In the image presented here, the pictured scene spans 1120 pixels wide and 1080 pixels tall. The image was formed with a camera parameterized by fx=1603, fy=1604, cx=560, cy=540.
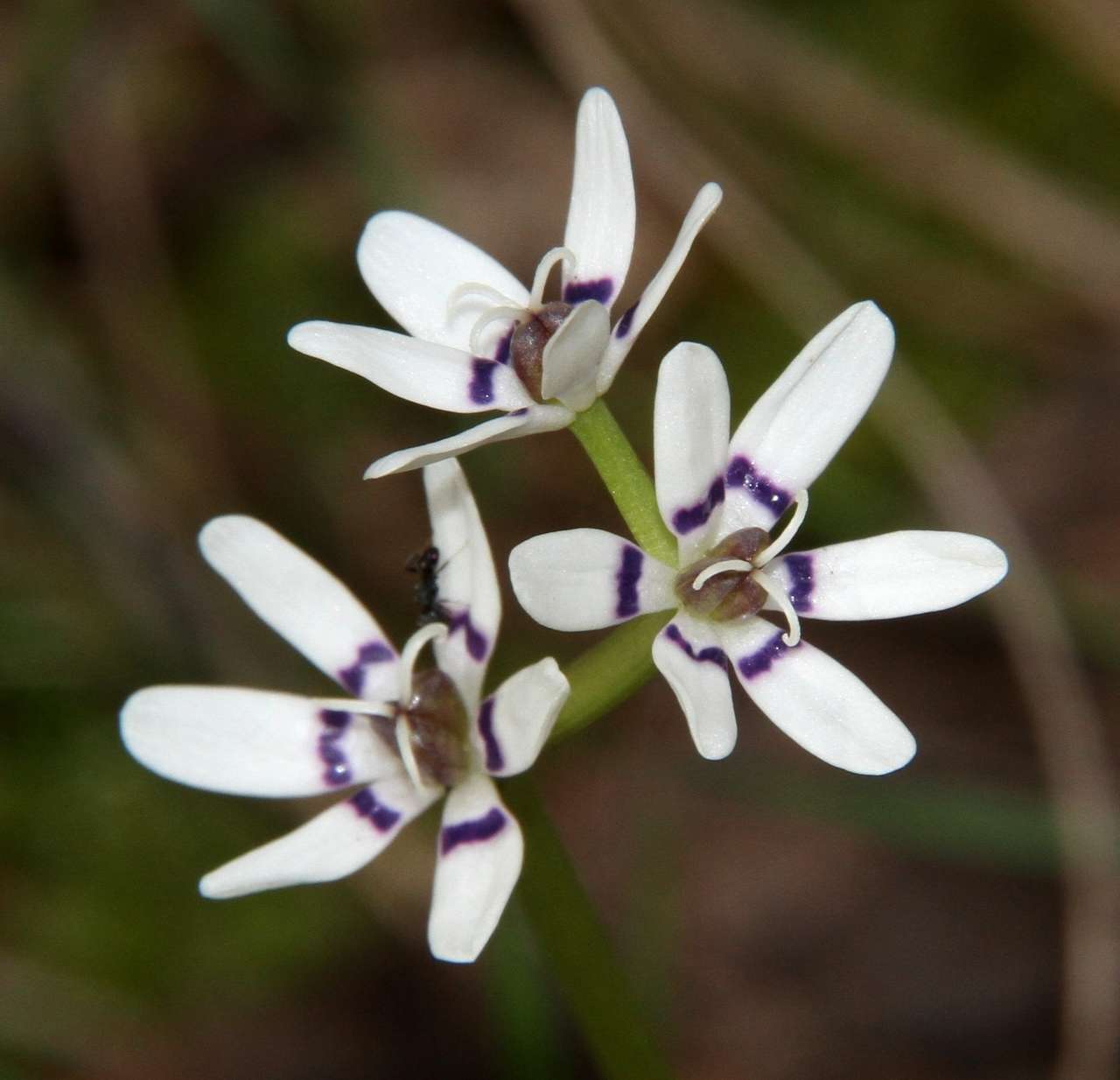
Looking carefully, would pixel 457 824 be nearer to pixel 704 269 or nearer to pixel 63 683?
pixel 63 683

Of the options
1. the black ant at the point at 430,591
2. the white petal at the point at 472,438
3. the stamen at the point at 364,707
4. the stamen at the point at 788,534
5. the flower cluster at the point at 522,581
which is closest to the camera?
the white petal at the point at 472,438

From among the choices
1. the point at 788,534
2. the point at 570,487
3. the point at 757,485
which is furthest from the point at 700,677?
the point at 570,487

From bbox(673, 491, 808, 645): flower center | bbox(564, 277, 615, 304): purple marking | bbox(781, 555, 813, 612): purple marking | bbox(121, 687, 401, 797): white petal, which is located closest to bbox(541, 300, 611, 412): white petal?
bbox(564, 277, 615, 304): purple marking

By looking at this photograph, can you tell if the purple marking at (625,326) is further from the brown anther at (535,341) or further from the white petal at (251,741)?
the white petal at (251,741)

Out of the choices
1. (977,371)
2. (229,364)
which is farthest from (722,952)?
(229,364)

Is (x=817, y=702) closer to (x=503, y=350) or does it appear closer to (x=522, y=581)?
(x=522, y=581)

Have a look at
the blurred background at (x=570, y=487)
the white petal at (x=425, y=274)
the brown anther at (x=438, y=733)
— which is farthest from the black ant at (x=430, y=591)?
the blurred background at (x=570, y=487)
